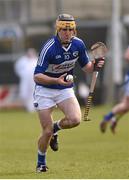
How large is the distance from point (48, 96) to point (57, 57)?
0.66 metres

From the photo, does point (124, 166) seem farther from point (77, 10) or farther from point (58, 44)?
point (77, 10)

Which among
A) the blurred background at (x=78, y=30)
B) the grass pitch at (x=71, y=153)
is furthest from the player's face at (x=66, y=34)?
the blurred background at (x=78, y=30)

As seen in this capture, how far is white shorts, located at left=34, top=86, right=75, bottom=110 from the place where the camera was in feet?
44.5

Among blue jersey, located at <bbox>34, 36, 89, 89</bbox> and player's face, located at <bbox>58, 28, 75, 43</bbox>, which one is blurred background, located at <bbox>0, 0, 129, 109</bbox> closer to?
blue jersey, located at <bbox>34, 36, 89, 89</bbox>

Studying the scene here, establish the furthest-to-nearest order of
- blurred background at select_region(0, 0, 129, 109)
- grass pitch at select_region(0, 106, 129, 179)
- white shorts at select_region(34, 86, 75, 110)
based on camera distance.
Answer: blurred background at select_region(0, 0, 129, 109) → white shorts at select_region(34, 86, 75, 110) → grass pitch at select_region(0, 106, 129, 179)

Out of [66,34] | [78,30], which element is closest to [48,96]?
[66,34]

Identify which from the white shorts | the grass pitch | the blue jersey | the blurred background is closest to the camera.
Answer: the grass pitch

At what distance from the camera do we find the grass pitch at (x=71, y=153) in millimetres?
13219

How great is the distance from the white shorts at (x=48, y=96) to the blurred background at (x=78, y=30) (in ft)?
71.6

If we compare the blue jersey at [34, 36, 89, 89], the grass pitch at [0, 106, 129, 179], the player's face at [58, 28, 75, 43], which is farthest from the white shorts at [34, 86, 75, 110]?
the grass pitch at [0, 106, 129, 179]

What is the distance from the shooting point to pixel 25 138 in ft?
69.3

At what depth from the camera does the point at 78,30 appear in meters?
36.5

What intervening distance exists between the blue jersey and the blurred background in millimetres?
21825

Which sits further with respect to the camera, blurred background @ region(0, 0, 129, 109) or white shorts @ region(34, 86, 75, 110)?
blurred background @ region(0, 0, 129, 109)
